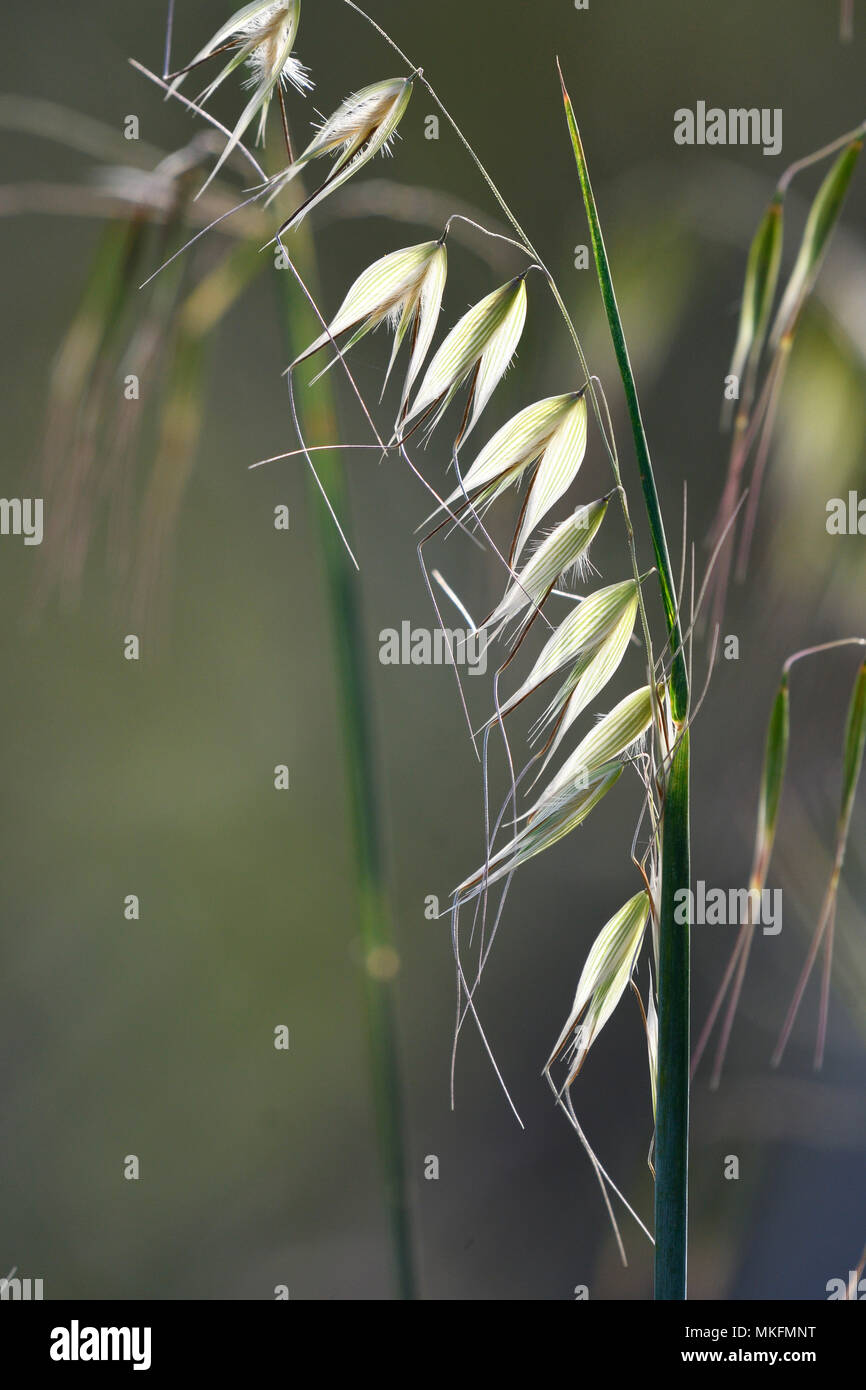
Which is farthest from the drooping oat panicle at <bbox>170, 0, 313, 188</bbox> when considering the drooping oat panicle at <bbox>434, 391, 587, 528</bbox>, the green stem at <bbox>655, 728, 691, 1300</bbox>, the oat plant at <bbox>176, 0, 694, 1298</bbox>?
the green stem at <bbox>655, 728, 691, 1300</bbox>

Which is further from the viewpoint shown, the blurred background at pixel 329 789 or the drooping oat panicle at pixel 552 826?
the blurred background at pixel 329 789

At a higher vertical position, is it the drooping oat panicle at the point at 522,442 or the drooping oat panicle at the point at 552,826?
the drooping oat panicle at the point at 522,442

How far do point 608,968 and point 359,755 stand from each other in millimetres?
125

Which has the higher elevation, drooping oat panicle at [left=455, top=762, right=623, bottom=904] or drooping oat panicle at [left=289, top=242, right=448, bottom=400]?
drooping oat panicle at [left=289, top=242, right=448, bottom=400]

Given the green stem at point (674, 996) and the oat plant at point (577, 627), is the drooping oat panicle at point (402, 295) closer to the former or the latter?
the oat plant at point (577, 627)

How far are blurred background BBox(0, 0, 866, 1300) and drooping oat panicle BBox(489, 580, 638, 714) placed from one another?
221 mm

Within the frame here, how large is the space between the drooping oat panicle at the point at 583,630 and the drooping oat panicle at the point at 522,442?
0.08ft

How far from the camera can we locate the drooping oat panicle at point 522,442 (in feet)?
0.75

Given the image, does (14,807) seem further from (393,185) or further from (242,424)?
(393,185)

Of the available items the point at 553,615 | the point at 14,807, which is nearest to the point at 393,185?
the point at 553,615

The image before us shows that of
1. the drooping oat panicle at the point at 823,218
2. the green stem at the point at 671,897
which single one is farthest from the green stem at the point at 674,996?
the drooping oat panicle at the point at 823,218

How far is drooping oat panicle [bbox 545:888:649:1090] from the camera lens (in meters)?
0.24

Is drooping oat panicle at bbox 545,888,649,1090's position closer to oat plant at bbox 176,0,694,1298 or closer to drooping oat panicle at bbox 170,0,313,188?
oat plant at bbox 176,0,694,1298
